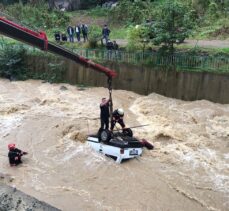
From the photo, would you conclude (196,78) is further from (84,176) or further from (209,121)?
(84,176)

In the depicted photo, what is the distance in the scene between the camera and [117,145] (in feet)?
51.3

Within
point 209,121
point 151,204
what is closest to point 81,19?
point 209,121

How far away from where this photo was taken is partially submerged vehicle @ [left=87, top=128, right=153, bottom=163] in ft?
51.3

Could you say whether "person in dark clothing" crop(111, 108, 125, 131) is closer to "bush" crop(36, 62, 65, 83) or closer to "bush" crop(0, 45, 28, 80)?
"bush" crop(36, 62, 65, 83)

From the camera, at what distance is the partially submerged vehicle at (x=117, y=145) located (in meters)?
15.6

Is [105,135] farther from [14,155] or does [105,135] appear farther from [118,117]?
[14,155]

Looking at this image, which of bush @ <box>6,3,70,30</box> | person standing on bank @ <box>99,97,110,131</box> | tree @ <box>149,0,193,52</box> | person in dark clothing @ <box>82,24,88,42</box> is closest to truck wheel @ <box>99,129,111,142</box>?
person standing on bank @ <box>99,97,110,131</box>

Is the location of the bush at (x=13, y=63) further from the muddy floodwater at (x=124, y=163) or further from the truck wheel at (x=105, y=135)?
the truck wheel at (x=105, y=135)

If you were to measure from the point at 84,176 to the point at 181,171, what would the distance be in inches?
134

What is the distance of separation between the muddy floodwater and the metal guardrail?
6.21ft

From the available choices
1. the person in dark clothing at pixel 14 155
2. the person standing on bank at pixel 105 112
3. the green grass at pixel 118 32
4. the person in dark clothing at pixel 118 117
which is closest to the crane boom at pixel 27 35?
the person standing on bank at pixel 105 112

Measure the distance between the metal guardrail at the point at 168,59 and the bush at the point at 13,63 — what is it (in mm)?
5302

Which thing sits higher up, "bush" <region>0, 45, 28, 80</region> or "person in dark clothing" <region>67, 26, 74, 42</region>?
"person in dark clothing" <region>67, 26, 74, 42</region>

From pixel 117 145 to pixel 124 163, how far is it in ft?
2.44
